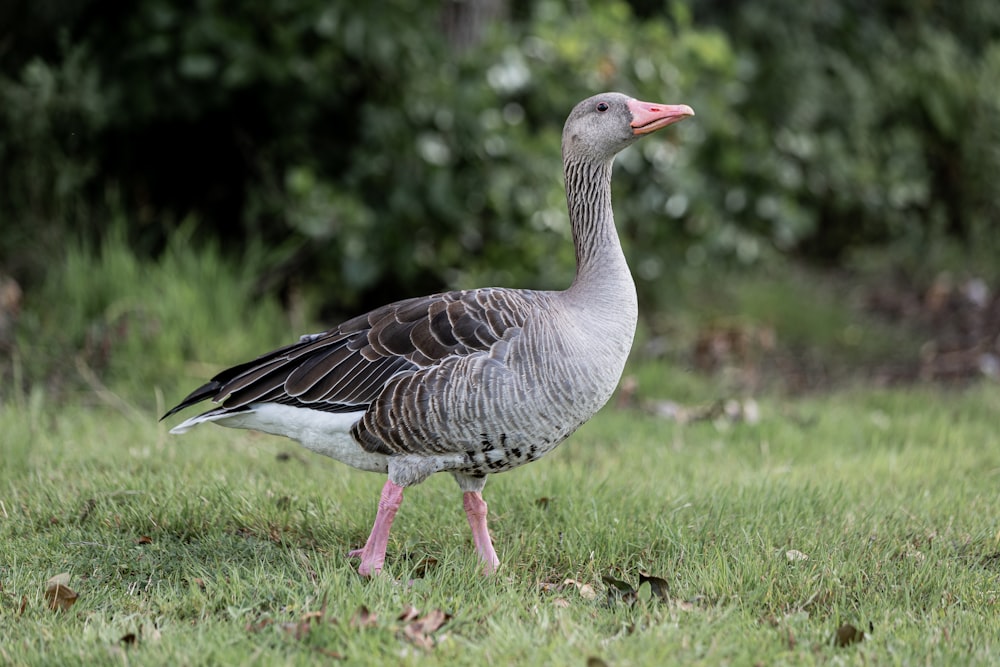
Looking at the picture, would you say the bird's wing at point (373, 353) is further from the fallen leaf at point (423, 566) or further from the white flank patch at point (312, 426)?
the fallen leaf at point (423, 566)

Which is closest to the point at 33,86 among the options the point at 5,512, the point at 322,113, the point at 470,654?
the point at 322,113

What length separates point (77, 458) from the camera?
562cm

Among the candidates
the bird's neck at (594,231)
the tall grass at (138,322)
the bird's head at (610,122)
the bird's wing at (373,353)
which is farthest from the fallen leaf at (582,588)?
the tall grass at (138,322)

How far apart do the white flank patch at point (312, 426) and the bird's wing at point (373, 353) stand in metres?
0.03

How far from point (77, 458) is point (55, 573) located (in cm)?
140

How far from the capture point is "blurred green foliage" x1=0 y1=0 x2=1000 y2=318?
8.35m

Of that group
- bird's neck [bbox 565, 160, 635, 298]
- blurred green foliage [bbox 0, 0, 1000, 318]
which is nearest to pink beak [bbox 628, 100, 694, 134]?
bird's neck [bbox 565, 160, 635, 298]

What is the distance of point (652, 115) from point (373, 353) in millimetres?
1550

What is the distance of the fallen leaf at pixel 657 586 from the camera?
412cm

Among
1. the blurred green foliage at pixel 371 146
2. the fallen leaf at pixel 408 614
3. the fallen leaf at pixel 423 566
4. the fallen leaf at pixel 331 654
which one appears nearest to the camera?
the fallen leaf at pixel 331 654

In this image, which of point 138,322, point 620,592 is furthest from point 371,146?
point 620,592

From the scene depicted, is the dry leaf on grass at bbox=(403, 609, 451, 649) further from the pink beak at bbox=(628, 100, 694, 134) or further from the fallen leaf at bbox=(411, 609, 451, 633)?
the pink beak at bbox=(628, 100, 694, 134)

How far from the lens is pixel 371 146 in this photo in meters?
8.89

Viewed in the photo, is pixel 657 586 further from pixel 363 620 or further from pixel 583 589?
pixel 363 620
